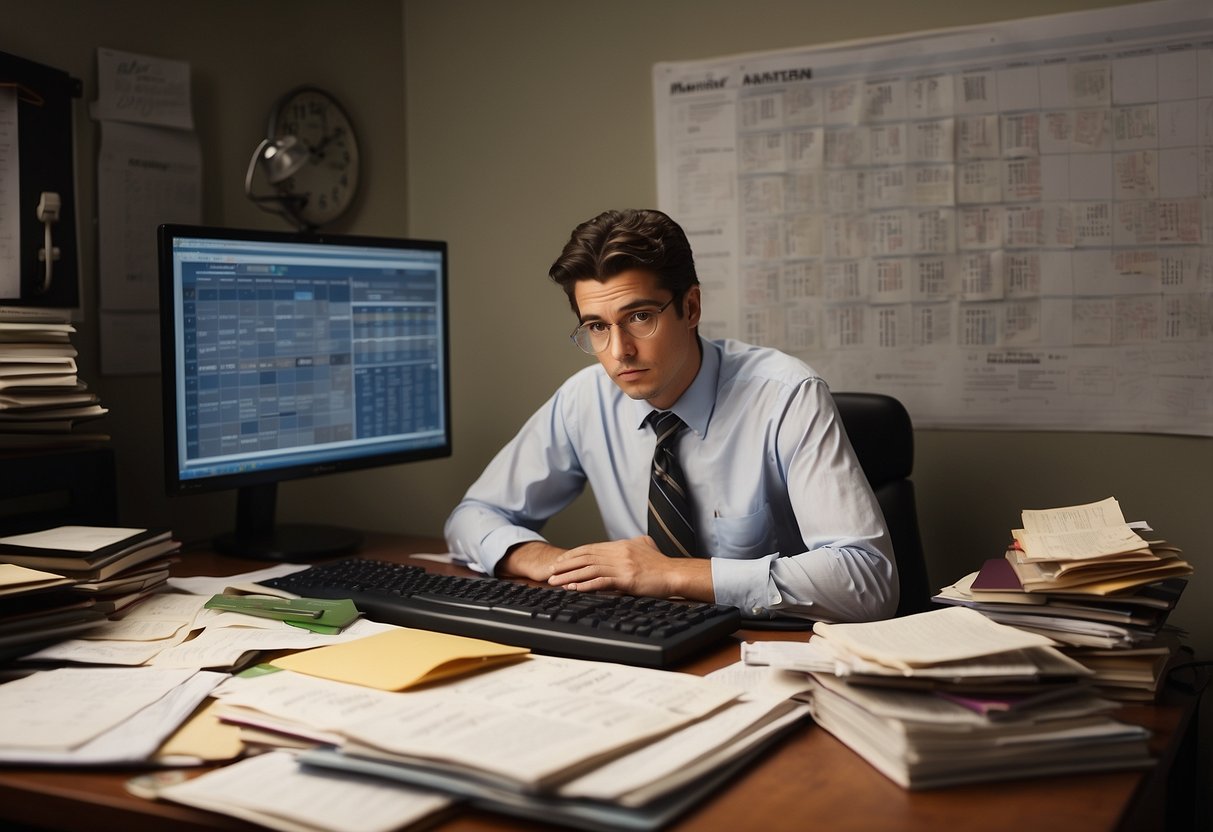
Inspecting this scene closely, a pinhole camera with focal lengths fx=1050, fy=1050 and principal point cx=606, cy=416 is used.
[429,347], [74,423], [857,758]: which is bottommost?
[857,758]

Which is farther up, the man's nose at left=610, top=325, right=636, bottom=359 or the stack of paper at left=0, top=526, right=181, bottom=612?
the man's nose at left=610, top=325, right=636, bottom=359

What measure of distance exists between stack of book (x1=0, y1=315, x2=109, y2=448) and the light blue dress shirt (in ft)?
2.10

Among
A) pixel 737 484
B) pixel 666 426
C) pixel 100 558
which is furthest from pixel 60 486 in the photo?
pixel 737 484

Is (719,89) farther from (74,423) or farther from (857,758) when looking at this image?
(857,758)

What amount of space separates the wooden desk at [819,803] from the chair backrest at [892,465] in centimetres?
87

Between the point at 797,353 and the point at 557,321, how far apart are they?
2.05 ft

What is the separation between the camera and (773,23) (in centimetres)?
233

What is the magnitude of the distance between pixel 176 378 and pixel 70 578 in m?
0.44

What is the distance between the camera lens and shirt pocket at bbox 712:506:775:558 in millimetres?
1773

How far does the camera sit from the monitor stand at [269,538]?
1844 millimetres

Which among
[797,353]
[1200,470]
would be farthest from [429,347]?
[1200,470]

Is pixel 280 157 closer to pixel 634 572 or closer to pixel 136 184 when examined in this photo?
pixel 136 184

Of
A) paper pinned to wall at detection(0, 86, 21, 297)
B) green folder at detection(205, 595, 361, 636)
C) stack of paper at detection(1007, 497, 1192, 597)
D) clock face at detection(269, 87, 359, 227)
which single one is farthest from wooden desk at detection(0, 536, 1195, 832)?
clock face at detection(269, 87, 359, 227)

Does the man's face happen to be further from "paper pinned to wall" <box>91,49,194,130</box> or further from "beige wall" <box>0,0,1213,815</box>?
"paper pinned to wall" <box>91,49,194,130</box>
